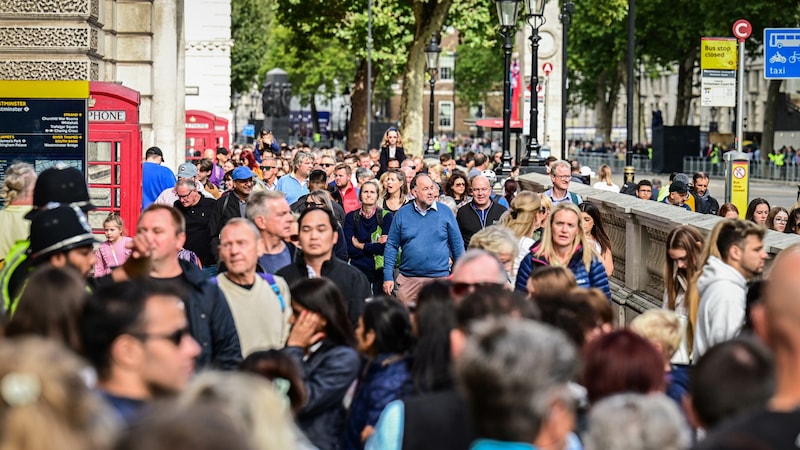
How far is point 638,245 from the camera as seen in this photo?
50.0 ft

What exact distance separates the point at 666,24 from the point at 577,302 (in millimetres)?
68635

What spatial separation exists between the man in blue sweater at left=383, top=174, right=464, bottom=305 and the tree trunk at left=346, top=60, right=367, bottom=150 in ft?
135

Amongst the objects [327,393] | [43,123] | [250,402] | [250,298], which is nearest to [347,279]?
[250,298]

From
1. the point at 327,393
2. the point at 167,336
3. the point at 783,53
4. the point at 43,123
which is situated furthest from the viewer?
the point at 783,53

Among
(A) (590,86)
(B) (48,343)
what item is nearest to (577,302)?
(B) (48,343)

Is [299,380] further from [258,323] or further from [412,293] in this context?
[412,293]

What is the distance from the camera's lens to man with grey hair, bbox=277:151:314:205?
17.0 metres

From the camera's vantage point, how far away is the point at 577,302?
21.9 ft

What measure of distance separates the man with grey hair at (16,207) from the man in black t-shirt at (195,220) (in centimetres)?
404

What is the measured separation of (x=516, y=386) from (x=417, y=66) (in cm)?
4256

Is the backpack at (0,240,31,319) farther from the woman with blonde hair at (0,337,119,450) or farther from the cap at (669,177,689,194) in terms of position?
the cap at (669,177,689,194)

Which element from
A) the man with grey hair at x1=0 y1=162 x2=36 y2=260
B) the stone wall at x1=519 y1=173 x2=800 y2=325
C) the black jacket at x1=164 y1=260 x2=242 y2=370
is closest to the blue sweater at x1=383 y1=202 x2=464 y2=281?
the stone wall at x1=519 y1=173 x2=800 y2=325

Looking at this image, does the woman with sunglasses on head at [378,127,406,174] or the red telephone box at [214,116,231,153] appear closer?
the woman with sunglasses on head at [378,127,406,174]

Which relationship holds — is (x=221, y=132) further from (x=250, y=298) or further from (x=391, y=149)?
(x=250, y=298)
